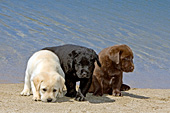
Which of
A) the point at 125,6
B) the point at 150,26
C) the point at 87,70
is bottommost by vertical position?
the point at 87,70

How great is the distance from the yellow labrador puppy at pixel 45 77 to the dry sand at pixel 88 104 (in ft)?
0.50

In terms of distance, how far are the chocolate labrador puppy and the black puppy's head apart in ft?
2.82

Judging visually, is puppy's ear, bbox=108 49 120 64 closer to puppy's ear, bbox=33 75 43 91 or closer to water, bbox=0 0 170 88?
puppy's ear, bbox=33 75 43 91

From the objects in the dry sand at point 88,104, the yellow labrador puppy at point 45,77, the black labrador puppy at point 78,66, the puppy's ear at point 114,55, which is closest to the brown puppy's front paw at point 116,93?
the dry sand at point 88,104

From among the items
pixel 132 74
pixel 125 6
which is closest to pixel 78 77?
pixel 132 74

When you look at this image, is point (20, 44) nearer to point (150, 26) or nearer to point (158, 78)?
point (158, 78)

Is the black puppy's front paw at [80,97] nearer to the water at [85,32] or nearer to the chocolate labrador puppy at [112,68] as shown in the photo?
the chocolate labrador puppy at [112,68]

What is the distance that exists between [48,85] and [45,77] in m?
0.15

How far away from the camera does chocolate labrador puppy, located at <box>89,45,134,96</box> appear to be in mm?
6922

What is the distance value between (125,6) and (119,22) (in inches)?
294

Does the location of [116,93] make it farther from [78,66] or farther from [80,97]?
[78,66]

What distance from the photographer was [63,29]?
1577cm

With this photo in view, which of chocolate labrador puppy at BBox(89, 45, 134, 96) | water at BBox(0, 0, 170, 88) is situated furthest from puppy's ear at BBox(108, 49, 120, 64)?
water at BBox(0, 0, 170, 88)

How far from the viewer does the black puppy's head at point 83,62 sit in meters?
5.89
